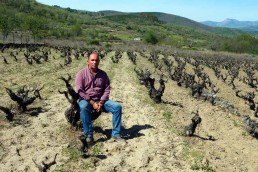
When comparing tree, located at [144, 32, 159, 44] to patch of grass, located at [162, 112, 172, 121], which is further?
tree, located at [144, 32, 159, 44]

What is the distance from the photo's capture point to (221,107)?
16281 millimetres

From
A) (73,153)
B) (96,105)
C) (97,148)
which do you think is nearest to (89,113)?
(96,105)

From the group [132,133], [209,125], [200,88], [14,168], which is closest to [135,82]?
[200,88]

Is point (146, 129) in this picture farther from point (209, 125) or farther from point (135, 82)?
point (135, 82)

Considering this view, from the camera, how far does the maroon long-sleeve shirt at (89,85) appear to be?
31.6 feet

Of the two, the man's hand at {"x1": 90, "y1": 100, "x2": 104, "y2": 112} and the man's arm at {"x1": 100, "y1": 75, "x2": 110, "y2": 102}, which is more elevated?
the man's arm at {"x1": 100, "y1": 75, "x2": 110, "y2": 102}

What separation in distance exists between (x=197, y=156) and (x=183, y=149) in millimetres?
561

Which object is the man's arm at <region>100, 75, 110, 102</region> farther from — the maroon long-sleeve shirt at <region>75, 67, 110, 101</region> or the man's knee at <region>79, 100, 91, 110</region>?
the man's knee at <region>79, 100, 91, 110</region>

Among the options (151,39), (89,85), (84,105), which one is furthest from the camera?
(151,39)

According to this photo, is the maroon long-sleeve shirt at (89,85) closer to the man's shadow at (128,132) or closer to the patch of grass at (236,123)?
the man's shadow at (128,132)

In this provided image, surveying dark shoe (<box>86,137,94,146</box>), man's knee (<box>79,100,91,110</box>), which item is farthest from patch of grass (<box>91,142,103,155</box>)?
man's knee (<box>79,100,91,110</box>)

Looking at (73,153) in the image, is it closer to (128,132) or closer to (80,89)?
(80,89)

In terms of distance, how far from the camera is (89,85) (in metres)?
9.73

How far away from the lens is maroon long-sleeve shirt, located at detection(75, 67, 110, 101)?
962 cm
